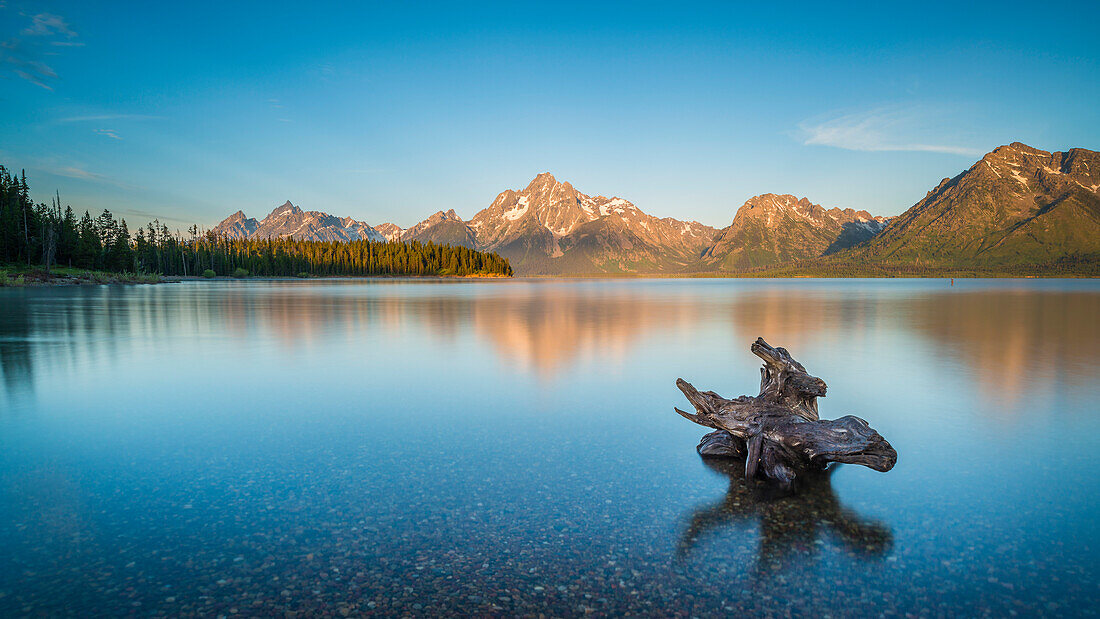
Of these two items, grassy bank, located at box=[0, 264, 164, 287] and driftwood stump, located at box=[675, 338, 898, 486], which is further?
grassy bank, located at box=[0, 264, 164, 287]

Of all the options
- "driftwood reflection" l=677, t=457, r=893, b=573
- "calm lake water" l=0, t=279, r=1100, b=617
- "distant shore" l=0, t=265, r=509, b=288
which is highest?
"distant shore" l=0, t=265, r=509, b=288

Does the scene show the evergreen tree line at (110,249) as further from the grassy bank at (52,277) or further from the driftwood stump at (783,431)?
the driftwood stump at (783,431)

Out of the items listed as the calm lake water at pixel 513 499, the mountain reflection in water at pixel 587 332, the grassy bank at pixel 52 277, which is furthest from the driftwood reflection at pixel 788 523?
the grassy bank at pixel 52 277

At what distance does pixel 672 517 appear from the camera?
7.11m

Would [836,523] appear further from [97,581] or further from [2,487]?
[2,487]

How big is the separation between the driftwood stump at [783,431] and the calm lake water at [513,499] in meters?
0.52

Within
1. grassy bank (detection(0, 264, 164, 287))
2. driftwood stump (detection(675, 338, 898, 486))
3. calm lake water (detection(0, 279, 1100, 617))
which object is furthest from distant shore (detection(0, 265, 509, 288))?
driftwood stump (detection(675, 338, 898, 486))

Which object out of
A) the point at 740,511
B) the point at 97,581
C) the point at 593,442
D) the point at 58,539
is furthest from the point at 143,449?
the point at 740,511

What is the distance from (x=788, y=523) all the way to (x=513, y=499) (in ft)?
12.0

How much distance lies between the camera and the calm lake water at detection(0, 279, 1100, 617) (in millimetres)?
5379

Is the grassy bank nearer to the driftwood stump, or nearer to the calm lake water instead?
the calm lake water

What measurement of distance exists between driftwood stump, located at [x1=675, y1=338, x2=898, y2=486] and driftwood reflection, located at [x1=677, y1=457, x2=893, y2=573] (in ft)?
1.25

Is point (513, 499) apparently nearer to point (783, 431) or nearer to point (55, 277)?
point (783, 431)

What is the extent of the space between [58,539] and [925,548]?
10.2 m
